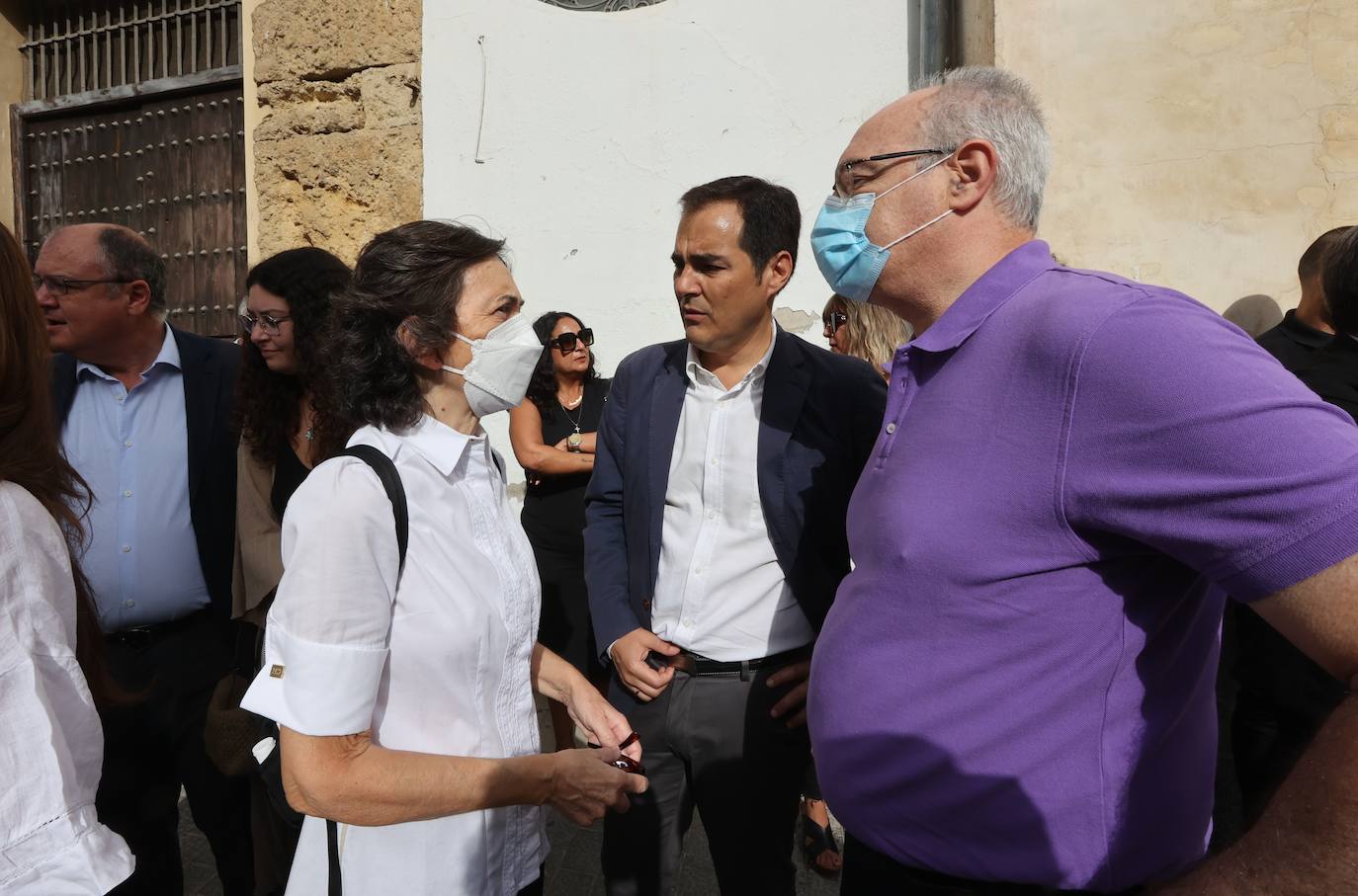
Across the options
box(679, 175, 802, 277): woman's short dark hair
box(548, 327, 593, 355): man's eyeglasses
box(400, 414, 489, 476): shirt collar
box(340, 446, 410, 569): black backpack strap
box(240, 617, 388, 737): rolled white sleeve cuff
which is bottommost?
box(240, 617, 388, 737): rolled white sleeve cuff

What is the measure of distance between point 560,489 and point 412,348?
2219mm

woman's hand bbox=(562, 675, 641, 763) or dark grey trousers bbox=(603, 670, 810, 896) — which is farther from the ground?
woman's hand bbox=(562, 675, 641, 763)

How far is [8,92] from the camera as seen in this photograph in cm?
562

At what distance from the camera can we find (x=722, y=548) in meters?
2.38

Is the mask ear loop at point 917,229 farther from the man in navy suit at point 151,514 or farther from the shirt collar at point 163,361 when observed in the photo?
the shirt collar at point 163,361

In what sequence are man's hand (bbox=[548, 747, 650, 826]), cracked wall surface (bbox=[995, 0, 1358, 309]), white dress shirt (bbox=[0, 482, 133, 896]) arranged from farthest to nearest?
cracked wall surface (bbox=[995, 0, 1358, 309])
man's hand (bbox=[548, 747, 650, 826])
white dress shirt (bbox=[0, 482, 133, 896])

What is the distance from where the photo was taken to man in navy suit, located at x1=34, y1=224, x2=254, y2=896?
2.57 meters

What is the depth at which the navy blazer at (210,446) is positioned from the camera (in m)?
2.81

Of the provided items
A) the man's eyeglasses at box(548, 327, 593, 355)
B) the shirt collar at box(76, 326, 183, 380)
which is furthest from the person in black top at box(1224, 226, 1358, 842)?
the shirt collar at box(76, 326, 183, 380)

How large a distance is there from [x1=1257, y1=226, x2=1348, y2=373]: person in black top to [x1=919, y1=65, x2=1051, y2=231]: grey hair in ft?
4.93

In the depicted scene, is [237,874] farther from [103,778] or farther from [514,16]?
[514,16]

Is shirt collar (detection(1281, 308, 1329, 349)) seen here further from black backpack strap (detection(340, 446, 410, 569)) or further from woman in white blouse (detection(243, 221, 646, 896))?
black backpack strap (detection(340, 446, 410, 569))

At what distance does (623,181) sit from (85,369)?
254cm

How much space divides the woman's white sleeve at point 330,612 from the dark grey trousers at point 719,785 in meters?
1.06
